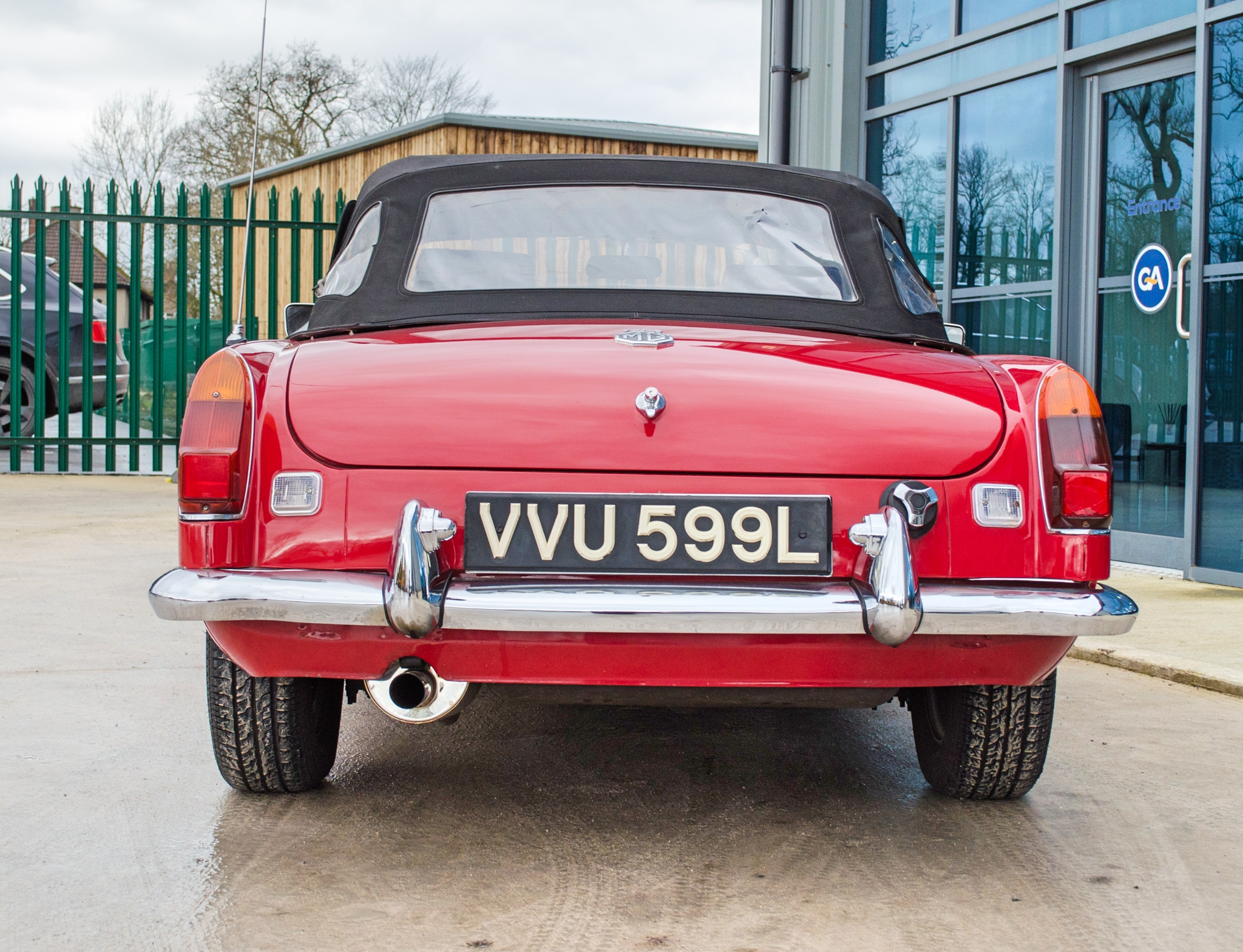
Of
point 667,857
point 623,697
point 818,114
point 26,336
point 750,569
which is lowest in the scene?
point 667,857

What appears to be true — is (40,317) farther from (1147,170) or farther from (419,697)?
(419,697)

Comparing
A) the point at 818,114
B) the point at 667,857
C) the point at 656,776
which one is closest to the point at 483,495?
the point at 667,857

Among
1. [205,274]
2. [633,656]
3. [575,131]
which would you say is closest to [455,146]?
[575,131]

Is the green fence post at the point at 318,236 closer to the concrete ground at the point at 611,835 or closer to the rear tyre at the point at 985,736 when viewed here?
the concrete ground at the point at 611,835

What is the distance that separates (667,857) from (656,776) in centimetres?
62

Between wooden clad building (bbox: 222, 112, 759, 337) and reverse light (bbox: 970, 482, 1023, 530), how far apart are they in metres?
12.3

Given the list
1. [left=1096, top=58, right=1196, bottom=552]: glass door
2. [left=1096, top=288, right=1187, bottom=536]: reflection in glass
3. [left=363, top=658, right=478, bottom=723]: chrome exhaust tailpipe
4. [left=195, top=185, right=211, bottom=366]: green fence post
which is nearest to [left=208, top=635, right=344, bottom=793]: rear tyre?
[left=363, top=658, right=478, bottom=723]: chrome exhaust tailpipe

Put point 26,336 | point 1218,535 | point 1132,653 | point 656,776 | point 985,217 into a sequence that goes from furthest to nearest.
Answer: point 26,336
point 985,217
point 1218,535
point 1132,653
point 656,776

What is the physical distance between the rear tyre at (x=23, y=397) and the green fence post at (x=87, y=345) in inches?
26.6

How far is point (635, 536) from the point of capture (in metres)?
2.54

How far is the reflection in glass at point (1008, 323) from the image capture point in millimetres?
8523

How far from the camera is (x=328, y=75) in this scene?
34.5 meters

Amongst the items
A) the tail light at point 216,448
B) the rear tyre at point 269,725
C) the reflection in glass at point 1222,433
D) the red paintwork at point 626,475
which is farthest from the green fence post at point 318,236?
the red paintwork at point 626,475

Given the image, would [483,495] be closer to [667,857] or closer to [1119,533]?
[667,857]
